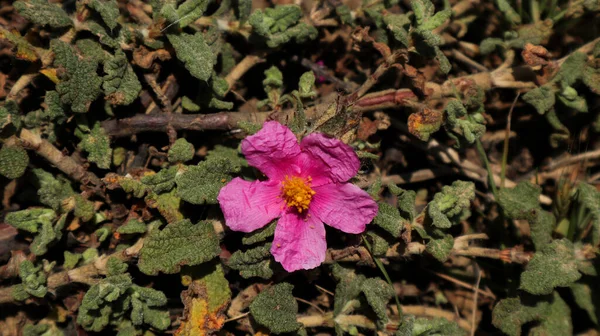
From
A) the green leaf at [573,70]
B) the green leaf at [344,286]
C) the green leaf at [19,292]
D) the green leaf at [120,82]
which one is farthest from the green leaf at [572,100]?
the green leaf at [19,292]

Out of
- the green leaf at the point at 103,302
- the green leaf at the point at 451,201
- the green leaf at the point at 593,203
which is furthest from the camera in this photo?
the green leaf at the point at 593,203

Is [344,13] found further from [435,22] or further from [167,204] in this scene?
[167,204]

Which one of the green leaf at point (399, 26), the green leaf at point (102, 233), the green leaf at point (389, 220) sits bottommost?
the green leaf at point (102, 233)

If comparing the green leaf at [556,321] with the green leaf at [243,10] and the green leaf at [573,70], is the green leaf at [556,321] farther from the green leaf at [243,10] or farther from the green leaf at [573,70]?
the green leaf at [243,10]

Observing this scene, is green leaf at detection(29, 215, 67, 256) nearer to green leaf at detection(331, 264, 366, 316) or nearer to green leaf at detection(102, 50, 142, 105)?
green leaf at detection(102, 50, 142, 105)

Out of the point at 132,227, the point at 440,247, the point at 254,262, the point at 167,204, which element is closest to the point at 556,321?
the point at 440,247

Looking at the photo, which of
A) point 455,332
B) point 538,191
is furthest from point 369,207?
point 538,191

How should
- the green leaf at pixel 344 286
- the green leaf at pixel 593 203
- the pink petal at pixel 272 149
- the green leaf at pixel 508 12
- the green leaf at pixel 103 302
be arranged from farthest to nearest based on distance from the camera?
the green leaf at pixel 508 12, the green leaf at pixel 593 203, the green leaf at pixel 344 286, the green leaf at pixel 103 302, the pink petal at pixel 272 149
